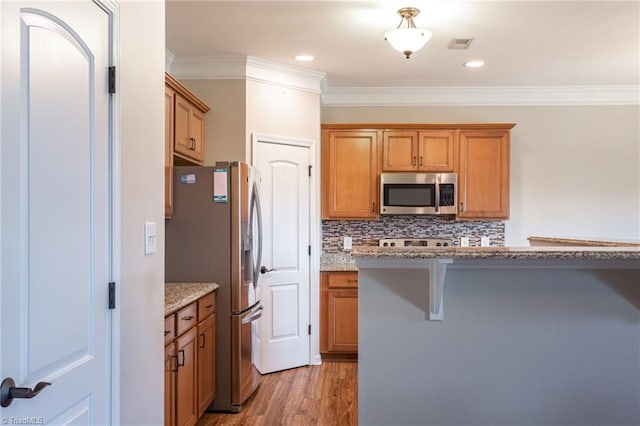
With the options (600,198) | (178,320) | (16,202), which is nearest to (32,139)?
(16,202)

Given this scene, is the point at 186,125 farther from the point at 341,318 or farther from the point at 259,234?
the point at 341,318

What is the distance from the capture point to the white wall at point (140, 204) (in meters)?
1.57

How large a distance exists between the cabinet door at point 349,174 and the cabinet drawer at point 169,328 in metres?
2.36

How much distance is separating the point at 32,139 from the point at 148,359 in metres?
0.99

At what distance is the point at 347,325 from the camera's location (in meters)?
4.20

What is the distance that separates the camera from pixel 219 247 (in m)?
3.01

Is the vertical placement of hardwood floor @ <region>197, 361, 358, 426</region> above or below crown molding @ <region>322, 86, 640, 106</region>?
below

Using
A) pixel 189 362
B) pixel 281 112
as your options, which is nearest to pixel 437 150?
pixel 281 112

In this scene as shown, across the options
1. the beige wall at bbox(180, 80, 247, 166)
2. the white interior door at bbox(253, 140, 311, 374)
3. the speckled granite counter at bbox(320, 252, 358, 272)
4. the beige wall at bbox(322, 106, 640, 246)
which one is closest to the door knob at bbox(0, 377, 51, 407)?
the white interior door at bbox(253, 140, 311, 374)

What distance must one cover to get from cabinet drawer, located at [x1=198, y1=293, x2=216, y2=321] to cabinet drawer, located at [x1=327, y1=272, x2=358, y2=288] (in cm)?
147

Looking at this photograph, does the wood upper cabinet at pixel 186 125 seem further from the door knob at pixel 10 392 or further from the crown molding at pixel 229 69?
the door knob at pixel 10 392

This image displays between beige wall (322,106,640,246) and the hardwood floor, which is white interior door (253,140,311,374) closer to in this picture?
the hardwood floor

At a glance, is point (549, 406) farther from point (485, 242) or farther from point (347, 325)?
point (485, 242)

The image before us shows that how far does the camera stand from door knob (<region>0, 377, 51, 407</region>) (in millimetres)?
1018
